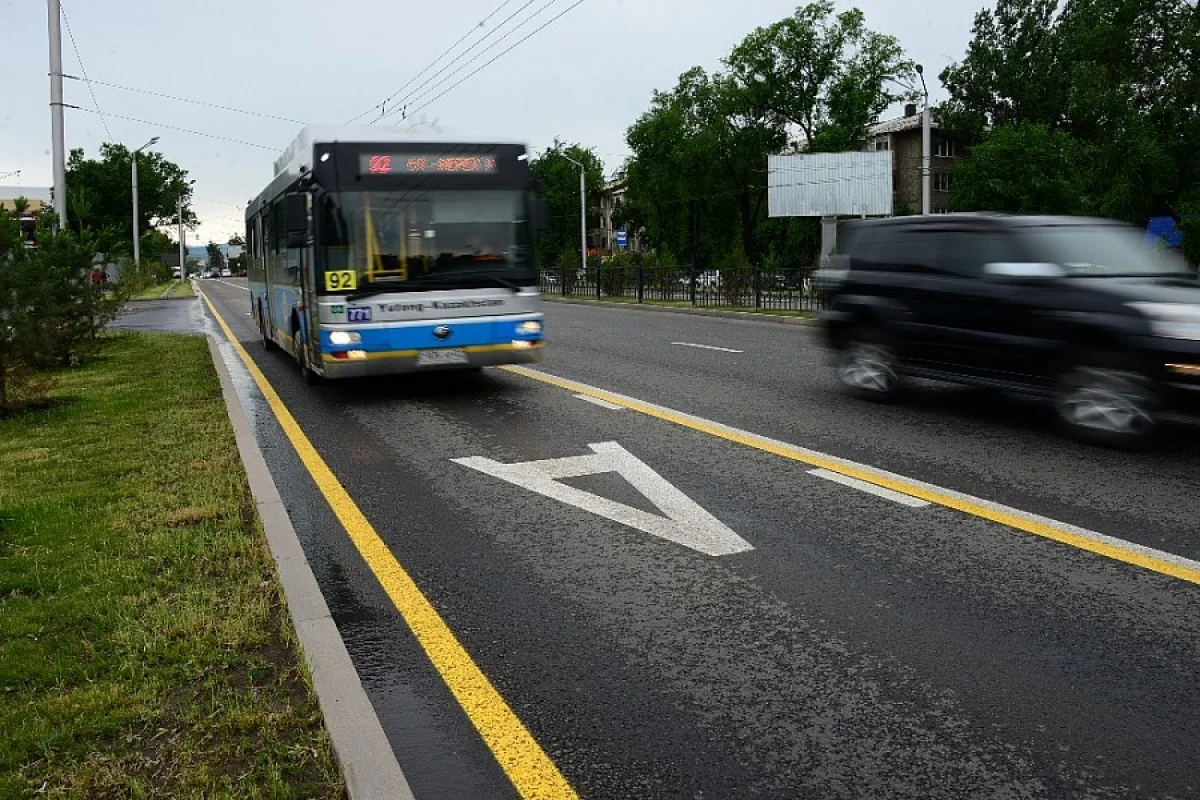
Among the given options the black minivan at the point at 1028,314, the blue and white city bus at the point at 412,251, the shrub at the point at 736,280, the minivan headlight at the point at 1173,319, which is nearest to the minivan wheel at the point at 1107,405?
the black minivan at the point at 1028,314

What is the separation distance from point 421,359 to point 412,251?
3.82 ft

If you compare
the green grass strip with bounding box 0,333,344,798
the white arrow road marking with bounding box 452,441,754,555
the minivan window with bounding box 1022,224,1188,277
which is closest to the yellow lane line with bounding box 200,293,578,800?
the green grass strip with bounding box 0,333,344,798

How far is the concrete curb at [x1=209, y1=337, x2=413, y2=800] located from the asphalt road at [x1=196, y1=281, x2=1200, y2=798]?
0.14m

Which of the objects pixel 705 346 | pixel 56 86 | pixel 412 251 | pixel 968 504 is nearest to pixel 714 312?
pixel 705 346

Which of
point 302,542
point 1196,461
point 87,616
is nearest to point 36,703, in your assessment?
point 87,616

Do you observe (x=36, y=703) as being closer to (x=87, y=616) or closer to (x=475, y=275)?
(x=87, y=616)

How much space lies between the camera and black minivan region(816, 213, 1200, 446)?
875cm

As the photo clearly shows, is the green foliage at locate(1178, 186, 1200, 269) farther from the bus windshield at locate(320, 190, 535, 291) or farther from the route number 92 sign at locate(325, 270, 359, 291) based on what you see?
the route number 92 sign at locate(325, 270, 359, 291)

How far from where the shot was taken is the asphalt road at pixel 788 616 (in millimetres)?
3662

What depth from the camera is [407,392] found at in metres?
13.4

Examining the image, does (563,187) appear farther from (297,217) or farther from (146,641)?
(146,641)

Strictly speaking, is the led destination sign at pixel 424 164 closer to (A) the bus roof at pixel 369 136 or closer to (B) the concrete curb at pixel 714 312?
(A) the bus roof at pixel 369 136

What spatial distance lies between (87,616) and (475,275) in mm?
7916

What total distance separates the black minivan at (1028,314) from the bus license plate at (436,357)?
4.07 m
